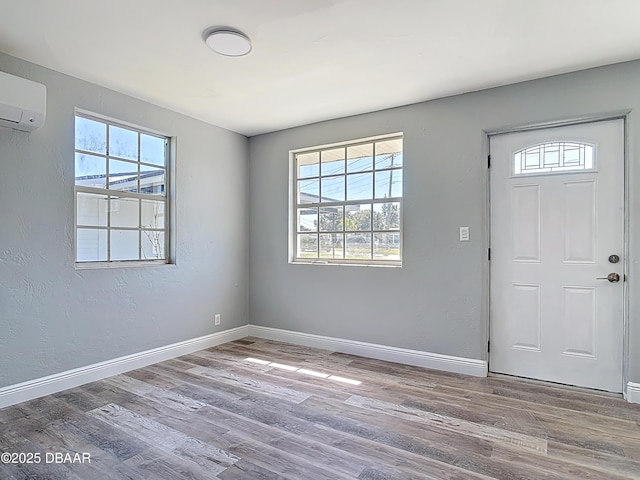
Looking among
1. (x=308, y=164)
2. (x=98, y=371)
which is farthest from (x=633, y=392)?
(x=98, y=371)

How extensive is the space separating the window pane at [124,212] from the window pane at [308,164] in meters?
1.84

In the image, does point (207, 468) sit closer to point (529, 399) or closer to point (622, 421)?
point (529, 399)

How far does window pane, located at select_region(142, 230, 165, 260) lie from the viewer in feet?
12.1

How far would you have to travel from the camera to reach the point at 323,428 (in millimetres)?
2385

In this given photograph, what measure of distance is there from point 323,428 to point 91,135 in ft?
9.94

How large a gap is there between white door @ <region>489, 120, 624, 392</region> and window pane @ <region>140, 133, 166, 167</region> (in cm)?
322

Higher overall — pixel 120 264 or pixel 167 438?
pixel 120 264

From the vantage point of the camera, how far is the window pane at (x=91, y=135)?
3166 millimetres

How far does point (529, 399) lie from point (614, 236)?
1405mm

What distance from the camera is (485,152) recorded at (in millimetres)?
3350

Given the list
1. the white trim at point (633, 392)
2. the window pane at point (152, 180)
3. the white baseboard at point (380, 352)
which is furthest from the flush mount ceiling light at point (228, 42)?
the white trim at point (633, 392)

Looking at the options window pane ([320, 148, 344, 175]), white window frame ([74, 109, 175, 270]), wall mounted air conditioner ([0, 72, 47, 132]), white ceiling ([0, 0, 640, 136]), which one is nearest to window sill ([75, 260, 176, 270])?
white window frame ([74, 109, 175, 270])

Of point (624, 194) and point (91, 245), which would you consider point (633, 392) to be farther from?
point (91, 245)

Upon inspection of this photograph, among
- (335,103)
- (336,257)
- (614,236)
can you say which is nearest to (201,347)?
(336,257)
